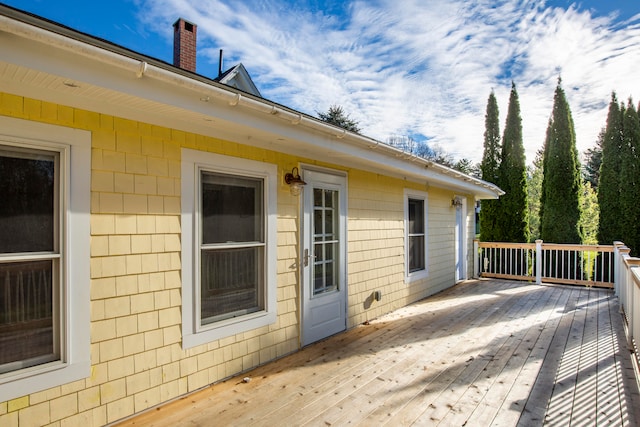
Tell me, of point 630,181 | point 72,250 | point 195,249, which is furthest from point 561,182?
point 72,250

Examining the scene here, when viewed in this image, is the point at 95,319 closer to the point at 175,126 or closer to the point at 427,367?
the point at 175,126

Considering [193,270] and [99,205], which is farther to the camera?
[193,270]

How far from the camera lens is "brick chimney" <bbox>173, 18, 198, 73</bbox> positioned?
25.5ft

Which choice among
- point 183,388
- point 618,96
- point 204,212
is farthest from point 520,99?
point 183,388

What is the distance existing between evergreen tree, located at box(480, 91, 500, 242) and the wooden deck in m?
6.58

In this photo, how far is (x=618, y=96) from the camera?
10188 mm

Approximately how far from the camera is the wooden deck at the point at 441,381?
254cm

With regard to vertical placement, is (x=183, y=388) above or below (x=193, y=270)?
below

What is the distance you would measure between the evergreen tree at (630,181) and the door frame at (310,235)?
955 centimetres

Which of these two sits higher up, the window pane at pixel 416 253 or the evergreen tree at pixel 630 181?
the evergreen tree at pixel 630 181

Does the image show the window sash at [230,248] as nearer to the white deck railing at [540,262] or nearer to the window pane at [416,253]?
the window pane at [416,253]

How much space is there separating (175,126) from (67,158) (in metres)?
0.80

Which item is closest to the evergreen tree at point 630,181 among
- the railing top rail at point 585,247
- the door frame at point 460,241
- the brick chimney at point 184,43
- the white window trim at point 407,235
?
Result: the railing top rail at point 585,247

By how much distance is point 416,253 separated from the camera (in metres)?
6.51
